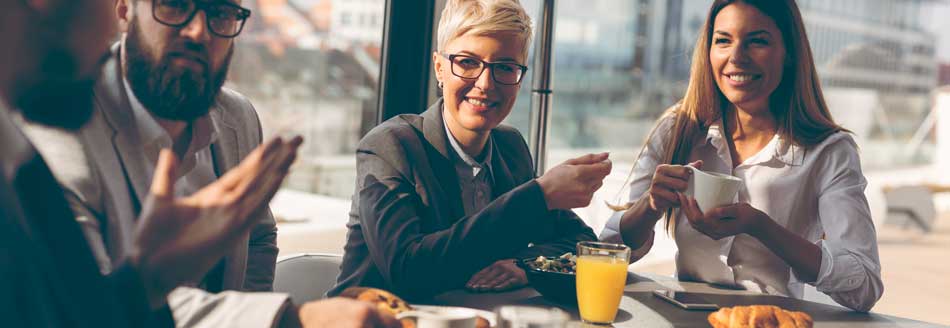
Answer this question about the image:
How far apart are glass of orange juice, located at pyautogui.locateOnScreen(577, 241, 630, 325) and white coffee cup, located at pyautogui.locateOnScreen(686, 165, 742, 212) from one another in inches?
9.8

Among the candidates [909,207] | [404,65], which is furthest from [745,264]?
[909,207]

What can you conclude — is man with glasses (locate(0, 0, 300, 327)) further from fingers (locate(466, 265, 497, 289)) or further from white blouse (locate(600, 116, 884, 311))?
white blouse (locate(600, 116, 884, 311))

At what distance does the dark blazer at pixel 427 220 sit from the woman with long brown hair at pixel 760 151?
0.90 feet

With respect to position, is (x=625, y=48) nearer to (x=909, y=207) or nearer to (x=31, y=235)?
(x=909, y=207)

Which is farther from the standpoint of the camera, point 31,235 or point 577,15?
point 577,15

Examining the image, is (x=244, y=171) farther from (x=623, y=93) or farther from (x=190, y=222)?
(x=623, y=93)

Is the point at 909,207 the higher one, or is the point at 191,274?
the point at 191,274

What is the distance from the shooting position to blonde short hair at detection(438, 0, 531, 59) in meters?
1.61

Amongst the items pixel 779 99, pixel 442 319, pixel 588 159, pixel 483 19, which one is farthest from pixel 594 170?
pixel 779 99

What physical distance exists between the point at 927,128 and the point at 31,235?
15740 millimetres

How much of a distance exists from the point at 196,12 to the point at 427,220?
2.20 feet

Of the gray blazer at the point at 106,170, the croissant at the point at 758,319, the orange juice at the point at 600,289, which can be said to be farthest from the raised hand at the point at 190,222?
the croissant at the point at 758,319

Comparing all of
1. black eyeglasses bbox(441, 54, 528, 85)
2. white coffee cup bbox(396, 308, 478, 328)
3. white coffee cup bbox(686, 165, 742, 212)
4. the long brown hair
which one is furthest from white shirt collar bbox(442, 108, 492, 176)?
white coffee cup bbox(396, 308, 478, 328)

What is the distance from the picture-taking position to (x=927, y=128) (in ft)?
46.2
